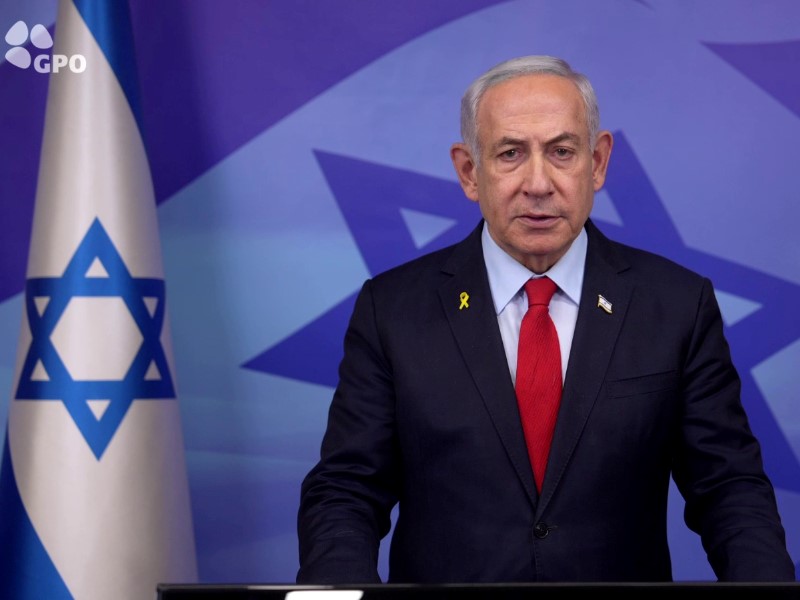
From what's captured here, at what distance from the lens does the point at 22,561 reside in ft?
8.58

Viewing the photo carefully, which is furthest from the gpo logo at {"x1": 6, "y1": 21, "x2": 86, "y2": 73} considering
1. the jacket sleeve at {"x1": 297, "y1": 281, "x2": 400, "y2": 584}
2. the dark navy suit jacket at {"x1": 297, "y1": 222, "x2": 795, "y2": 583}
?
the dark navy suit jacket at {"x1": 297, "y1": 222, "x2": 795, "y2": 583}

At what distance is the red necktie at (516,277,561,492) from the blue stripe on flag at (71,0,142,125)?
135 centimetres

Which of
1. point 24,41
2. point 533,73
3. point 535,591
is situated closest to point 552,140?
point 533,73

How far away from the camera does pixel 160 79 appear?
3.08 m

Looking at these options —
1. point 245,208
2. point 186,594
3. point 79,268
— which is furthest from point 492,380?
point 245,208

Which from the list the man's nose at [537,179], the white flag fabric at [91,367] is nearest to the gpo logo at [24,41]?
the white flag fabric at [91,367]

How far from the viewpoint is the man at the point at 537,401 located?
1.80 meters

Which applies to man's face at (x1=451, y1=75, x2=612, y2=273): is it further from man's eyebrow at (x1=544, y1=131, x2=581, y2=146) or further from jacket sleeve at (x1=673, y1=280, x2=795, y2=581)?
jacket sleeve at (x1=673, y1=280, x2=795, y2=581)

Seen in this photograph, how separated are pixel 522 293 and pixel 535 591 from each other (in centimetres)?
110

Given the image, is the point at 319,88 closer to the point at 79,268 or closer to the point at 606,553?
the point at 79,268

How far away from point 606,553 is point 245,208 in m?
1.66

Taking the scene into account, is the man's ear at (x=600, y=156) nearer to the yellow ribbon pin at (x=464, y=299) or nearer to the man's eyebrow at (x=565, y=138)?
the man's eyebrow at (x=565, y=138)

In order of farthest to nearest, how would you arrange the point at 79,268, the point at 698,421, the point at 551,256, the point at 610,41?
1. the point at 610,41
2. the point at 79,268
3. the point at 551,256
4. the point at 698,421

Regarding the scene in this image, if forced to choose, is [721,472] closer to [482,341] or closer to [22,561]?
[482,341]
